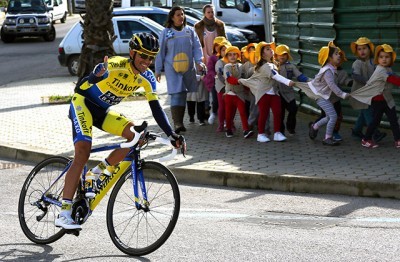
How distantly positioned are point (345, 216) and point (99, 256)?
8.11ft

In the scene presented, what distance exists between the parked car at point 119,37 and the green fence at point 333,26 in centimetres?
838

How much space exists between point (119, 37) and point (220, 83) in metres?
11.6

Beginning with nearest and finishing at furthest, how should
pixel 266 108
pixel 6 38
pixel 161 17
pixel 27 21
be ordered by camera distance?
pixel 266 108 → pixel 161 17 → pixel 27 21 → pixel 6 38

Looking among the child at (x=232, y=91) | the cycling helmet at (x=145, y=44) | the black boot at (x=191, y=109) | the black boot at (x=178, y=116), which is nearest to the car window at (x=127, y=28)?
the black boot at (x=191, y=109)

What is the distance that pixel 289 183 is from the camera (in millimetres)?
10430

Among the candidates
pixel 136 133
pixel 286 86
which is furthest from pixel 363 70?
pixel 136 133

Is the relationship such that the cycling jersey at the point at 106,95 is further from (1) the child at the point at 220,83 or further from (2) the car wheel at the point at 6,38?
(2) the car wheel at the point at 6,38

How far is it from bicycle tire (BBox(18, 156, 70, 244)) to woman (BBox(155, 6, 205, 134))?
5.49 meters

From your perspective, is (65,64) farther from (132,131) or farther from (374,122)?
(132,131)

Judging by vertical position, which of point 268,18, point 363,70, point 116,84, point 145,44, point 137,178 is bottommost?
point 137,178

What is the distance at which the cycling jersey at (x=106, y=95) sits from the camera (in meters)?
7.91

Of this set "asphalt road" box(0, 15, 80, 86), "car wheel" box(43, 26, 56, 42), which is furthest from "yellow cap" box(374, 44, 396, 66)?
"car wheel" box(43, 26, 56, 42)

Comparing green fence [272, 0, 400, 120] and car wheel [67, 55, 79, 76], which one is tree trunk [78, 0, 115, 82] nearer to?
green fence [272, 0, 400, 120]

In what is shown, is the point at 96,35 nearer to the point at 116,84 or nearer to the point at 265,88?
the point at 265,88
